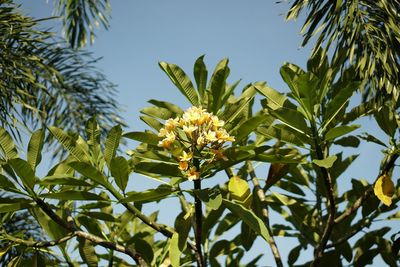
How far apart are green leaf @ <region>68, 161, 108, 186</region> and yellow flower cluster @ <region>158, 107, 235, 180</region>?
0.13 metres

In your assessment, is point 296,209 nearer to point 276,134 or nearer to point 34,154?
point 276,134

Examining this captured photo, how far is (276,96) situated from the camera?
1.00 m

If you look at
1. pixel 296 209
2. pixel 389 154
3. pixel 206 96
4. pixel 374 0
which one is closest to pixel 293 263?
pixel 296 209

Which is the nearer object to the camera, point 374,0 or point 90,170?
point 90,170

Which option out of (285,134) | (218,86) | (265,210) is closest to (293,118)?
(285,134)

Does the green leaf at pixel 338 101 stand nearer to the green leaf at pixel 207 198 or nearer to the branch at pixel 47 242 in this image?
the green leaf at pixel 207 198

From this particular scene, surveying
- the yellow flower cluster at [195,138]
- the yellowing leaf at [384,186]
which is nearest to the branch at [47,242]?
the yellow flower cluster at [195,138]

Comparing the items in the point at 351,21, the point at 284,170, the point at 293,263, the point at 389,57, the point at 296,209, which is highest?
the point at 351,21

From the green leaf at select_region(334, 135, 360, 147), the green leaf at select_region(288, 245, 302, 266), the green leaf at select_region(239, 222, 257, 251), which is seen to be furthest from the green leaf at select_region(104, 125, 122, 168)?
the green leaf at select_region(288, 245, 302, 266)

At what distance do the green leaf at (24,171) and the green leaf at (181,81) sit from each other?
34 cm

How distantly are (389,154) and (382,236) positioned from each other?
18.2 inches

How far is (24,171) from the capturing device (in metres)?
0.85

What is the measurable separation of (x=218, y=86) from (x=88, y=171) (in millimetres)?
308

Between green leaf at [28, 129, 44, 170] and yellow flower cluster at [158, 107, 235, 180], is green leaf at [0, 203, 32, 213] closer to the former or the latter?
green leaf at [28, 129, 44, 170]
